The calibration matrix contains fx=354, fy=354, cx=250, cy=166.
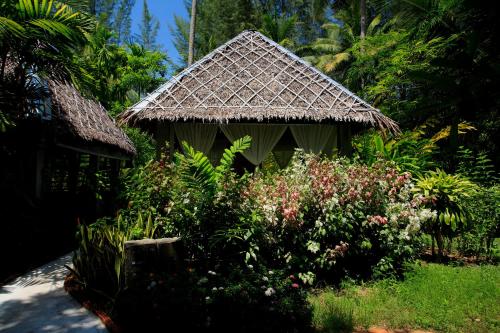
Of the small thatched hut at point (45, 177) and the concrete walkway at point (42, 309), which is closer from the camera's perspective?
the concrete walkway at point (42, 309)

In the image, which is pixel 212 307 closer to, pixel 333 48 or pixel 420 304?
pixel 420 304

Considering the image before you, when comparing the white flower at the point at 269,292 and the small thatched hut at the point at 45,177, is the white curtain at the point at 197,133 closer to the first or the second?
the small thatched hut at the point at 45,177

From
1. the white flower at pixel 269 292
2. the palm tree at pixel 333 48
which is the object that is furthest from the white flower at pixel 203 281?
the palm tree at pixel 333 48

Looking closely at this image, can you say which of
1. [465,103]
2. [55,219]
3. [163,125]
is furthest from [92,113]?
[465,103]

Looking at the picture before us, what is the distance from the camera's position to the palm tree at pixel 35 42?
4.55 m

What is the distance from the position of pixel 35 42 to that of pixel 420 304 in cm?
606

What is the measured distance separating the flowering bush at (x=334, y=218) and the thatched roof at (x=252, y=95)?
219 centimetres

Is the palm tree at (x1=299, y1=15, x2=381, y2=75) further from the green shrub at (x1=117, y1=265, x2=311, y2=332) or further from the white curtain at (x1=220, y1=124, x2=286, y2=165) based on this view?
the green shrub at (x1=117, y1=265, x2=311, y2=332)

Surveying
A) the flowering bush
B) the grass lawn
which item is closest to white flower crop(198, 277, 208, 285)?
the flowering bush

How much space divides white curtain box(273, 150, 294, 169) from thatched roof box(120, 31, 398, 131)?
269 centimetres

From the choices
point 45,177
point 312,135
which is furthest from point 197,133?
point 45,177

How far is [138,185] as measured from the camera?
17.3ft

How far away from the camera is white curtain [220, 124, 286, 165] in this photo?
25.7 ft

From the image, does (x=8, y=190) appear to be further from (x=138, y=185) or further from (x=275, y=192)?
(x=275, y=192)
